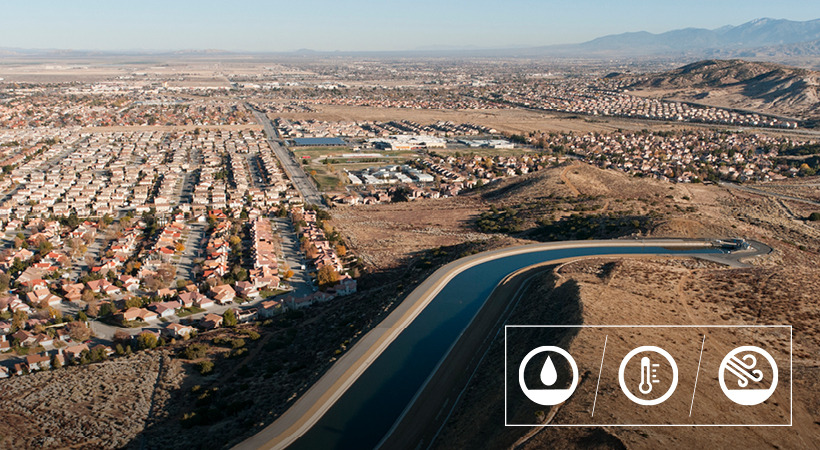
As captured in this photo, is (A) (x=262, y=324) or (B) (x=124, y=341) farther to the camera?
(A) (x=262, y=324)

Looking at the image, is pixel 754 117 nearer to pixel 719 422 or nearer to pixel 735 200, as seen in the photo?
pixel 735 200

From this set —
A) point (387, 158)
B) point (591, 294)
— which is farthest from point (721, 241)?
point (387, 158)

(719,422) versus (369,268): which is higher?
(719,422)

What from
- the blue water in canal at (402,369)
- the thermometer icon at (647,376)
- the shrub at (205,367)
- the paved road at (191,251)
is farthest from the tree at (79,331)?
the thermometer icon at (647,376)

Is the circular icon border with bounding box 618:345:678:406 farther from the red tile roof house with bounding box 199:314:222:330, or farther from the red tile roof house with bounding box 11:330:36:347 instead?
the red tile roof house with bounding box 11:330:36:347

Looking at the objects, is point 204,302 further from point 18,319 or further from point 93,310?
point 18,319

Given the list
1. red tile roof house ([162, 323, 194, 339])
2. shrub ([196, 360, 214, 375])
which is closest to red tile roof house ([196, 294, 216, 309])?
red tile roof house ([162, 323, 194, 339])
